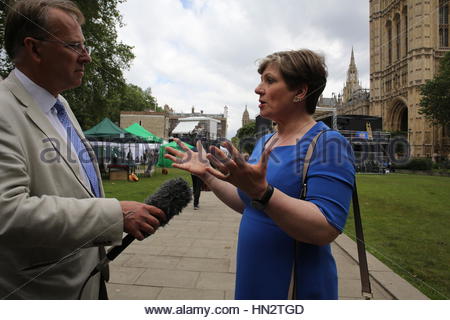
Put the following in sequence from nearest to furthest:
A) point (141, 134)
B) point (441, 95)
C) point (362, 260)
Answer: point (362, 260), point (141, 134), point (441, 95)

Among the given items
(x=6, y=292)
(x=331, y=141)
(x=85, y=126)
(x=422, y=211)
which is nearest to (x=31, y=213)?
(x=6, y=292)

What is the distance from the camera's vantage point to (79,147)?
1541 mm

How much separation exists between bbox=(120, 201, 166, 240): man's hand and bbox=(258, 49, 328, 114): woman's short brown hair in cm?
85

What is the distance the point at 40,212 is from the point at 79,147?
646 mm

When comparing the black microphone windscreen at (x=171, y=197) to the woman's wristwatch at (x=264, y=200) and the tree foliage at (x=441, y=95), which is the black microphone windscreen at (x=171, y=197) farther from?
the tree foliage at (x=441, y=95)

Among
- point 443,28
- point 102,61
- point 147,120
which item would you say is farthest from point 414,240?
point 443,28

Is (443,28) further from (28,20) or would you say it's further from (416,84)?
(28,20)

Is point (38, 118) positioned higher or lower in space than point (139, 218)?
higher

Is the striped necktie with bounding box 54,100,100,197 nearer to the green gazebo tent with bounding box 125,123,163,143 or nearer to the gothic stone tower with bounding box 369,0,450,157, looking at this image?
the green gazebo tent with bounding box 125,123,163,143

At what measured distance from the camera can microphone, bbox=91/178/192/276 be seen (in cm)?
124

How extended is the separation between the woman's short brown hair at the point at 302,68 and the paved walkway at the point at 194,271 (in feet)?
7.78

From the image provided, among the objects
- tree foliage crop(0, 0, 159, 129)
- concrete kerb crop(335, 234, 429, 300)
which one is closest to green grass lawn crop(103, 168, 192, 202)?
tree foliage crop(0, 0, 159, 129)

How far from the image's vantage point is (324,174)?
120cm
